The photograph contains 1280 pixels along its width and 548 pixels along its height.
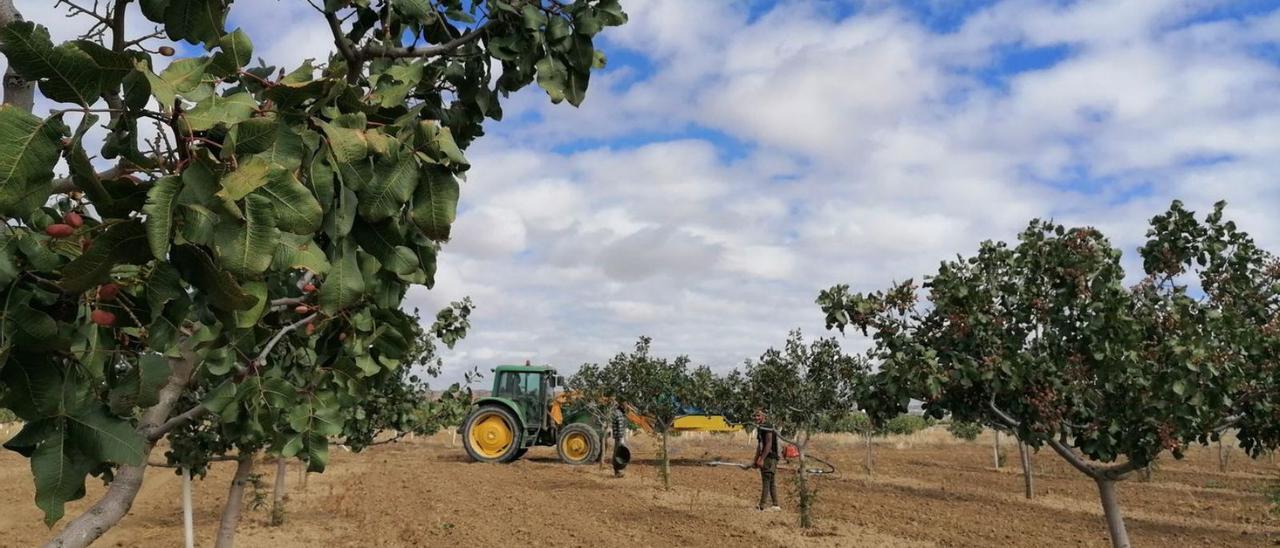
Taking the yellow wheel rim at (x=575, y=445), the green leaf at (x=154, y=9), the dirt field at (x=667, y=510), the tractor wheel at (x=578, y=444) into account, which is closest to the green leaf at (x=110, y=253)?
the green leaf at (x=154, y=9)

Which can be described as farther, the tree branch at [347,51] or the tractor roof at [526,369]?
the tractor roof at [526,369]

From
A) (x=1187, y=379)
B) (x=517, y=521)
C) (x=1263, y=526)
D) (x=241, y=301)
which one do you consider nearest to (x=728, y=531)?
(x=517, y=521)

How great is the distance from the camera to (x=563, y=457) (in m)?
29.1

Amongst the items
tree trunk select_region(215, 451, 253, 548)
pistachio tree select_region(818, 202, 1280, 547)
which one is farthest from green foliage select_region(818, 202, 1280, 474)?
tree trunk select_region(215, 451, 253, 548)

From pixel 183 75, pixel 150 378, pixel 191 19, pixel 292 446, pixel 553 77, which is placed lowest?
pixel 292 446

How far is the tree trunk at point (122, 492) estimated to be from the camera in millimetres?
2805

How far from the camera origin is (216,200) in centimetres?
138

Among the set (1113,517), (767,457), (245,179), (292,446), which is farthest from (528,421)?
(245,179)

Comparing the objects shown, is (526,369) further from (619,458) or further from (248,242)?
(248,242)

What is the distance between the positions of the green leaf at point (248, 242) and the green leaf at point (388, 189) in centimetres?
36

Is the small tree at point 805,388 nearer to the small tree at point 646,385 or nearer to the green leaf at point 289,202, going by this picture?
the small tree at point 646,385

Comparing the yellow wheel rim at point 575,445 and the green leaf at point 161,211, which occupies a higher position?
the green leaf at point 161,211

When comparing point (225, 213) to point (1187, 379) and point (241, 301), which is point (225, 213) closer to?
point (241, 301)

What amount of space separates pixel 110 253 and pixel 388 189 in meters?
0.49
